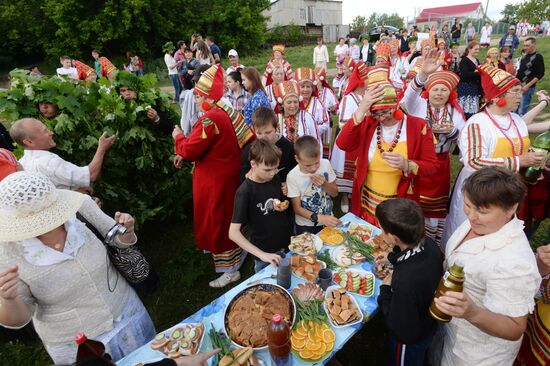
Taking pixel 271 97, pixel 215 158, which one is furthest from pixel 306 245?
pixel 271 97

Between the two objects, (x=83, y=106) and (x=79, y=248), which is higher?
(x=83, y=106)

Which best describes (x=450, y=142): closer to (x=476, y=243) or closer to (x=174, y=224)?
(x=476, y=243)

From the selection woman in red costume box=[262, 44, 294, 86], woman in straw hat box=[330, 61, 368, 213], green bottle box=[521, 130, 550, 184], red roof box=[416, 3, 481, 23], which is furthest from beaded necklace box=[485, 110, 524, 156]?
red roof box=[416, 3, 481, 23]

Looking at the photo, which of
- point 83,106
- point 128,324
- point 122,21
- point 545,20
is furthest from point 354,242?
point 545,20

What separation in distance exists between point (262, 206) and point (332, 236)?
750 mm

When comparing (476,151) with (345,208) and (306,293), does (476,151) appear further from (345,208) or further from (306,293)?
(345,208)

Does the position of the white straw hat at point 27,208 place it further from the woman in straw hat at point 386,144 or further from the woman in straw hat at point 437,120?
the woman in straw hat at point 437,120

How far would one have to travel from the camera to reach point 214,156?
373 cm

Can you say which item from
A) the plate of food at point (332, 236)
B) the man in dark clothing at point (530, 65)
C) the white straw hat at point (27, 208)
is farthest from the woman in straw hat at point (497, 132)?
the man in dark clothing at point (530, 65)

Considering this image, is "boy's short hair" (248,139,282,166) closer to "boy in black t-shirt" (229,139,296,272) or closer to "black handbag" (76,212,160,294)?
"boy in black t-shirt" (229,139,296,272)

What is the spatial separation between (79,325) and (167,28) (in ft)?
87.4

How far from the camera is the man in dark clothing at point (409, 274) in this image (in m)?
1.90

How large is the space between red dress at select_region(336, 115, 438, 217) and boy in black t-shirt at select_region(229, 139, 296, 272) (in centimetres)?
90

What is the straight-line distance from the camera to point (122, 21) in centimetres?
2222
